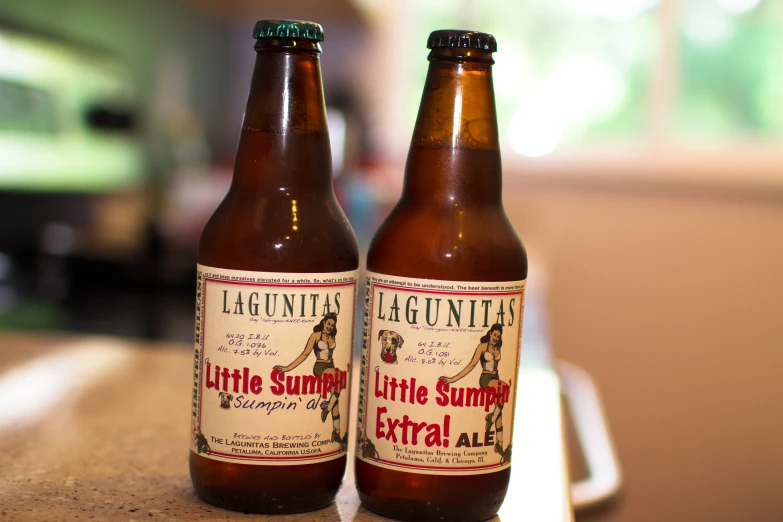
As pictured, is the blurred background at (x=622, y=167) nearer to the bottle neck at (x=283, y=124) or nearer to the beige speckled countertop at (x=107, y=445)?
the beige speckled countertop at (x=107, y=445)

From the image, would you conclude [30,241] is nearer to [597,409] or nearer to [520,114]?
[597,409]

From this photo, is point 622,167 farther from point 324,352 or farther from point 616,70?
point 324,352

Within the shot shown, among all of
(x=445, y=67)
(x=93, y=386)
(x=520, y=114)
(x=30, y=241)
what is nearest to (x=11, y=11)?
(x=30, y=241)

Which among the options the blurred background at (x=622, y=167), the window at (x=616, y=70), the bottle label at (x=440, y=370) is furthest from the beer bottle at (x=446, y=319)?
the window at (x=616, y=70)

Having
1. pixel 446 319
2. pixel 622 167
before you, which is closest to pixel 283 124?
pixel 446 319

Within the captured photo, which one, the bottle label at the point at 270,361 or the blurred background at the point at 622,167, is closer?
the bottle label at the point at 270,361

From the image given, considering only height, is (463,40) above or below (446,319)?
above
